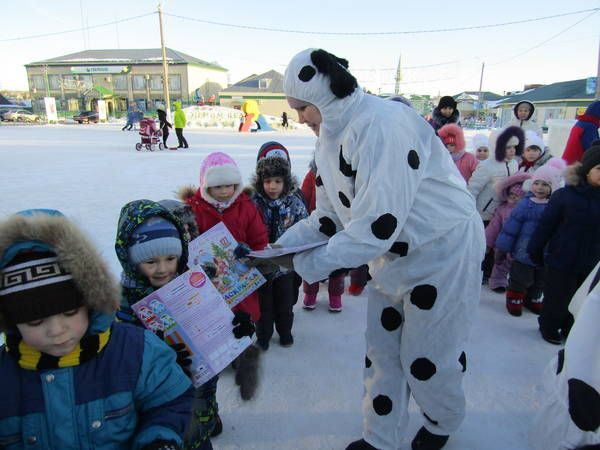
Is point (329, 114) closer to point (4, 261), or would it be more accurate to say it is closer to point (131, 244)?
point (131, 244)

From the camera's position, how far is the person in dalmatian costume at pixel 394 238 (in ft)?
4.37

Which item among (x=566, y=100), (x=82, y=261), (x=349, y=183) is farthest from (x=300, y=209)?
(x=566, y=100)

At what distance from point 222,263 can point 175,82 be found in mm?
51448

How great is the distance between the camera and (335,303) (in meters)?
3.25

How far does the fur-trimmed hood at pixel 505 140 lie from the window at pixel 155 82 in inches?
1963

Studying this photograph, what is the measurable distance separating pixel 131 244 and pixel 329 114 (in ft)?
2.89

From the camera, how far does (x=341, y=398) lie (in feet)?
7.36

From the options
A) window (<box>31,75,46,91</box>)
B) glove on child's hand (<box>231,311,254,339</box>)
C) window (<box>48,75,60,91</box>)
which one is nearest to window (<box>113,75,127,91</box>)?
window (<box>48,75,60,91</box>)

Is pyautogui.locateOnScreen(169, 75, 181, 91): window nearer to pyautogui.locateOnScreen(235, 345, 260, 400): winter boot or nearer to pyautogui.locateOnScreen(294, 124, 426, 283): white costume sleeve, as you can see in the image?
pyautogui.locateOnScreen(235, 345, 260, 400): winter boot

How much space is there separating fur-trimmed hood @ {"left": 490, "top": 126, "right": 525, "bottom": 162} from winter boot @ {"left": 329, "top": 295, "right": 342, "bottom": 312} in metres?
2.16

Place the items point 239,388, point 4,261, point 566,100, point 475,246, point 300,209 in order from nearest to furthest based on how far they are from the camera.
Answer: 1. point 4,261
2. point 475,246
3. point 239,388
4. point 300,209
5. point 566,100

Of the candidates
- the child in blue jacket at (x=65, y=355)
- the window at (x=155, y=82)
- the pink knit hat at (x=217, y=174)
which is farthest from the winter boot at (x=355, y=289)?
the window at (x=155, y=82)

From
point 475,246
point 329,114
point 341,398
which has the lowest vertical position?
point 341,398

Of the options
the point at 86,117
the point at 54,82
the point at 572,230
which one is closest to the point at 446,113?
the point at 572,230
